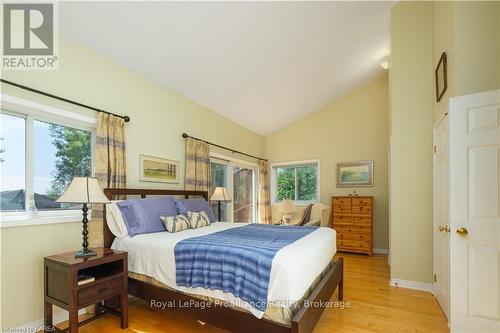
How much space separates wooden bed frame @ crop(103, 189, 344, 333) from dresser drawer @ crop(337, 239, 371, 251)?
2.33 metres

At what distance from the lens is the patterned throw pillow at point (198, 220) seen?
315 centimetres

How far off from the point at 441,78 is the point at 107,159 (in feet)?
12.1

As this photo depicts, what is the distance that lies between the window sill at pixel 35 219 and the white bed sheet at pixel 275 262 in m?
0.48

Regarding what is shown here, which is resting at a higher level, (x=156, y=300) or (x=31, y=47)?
(x=31, y=47)

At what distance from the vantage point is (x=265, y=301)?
1.77 metres

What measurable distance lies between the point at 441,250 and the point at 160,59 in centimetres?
387

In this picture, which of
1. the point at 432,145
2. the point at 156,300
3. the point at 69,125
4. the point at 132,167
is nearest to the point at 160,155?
the point at 132,167

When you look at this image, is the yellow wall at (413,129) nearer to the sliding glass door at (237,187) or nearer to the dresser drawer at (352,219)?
the dresser drawer at (352,219)

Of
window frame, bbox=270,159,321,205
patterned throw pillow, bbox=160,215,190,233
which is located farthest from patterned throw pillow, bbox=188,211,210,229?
window frame, bbox=270,159,321,205

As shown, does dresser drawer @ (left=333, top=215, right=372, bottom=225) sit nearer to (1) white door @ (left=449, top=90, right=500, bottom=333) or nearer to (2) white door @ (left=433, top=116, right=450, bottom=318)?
(2) white door @ (left=433, top=116, right=450, bottom=318)

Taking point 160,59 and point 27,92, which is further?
point 160,59

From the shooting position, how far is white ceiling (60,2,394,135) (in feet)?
8.66

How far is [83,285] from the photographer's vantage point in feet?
6.91

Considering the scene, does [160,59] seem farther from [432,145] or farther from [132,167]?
[432,145]
